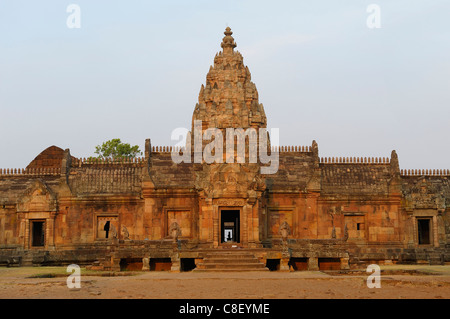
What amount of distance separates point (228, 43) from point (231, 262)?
18446 millimetres

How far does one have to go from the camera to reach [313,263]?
1165 inches

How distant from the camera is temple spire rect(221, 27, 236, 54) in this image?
137ft

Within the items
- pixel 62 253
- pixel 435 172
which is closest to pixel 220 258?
pixel 62 253

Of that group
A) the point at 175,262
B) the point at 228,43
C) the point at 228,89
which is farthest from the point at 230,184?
the point at 228,43

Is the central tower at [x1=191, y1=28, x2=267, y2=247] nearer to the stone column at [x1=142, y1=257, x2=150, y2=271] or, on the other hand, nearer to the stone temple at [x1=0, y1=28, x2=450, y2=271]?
the stone temple at [x1=0, y1=28, x2=450, y2=271]

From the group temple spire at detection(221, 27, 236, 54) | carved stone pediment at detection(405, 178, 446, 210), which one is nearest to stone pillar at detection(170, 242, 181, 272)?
carved stone pediment at detection(405, 178, 446, 210)

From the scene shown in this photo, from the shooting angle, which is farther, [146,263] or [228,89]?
[228,89]

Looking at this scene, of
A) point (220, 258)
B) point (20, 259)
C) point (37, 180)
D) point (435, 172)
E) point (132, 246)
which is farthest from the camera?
point (435, 172)

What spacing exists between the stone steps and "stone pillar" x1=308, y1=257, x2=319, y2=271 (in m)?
2.89

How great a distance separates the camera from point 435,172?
40688 millimetres

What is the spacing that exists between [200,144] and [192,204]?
4.31m

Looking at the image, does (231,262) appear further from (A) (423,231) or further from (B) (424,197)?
(A) (423,231)

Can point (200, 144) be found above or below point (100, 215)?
above
